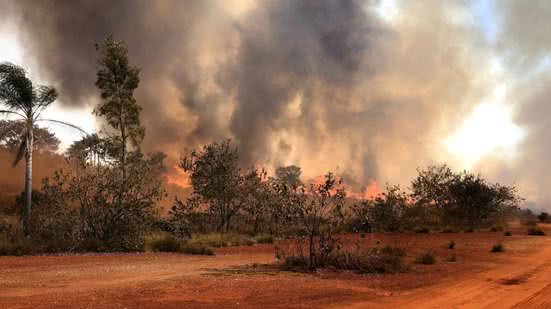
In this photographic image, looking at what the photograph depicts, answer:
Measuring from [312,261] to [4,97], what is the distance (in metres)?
21.1

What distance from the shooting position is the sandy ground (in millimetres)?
9727

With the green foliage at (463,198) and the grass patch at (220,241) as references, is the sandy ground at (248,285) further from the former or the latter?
the green foliage at (463,198)

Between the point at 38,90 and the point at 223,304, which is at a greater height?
the point at 38,90

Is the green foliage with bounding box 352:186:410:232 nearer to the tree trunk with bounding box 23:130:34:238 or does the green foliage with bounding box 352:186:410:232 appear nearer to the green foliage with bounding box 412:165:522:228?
the green foliage with bounding box 412:165:522:228

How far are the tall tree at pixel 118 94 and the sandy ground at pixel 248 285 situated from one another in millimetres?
17635

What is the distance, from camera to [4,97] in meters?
26.8

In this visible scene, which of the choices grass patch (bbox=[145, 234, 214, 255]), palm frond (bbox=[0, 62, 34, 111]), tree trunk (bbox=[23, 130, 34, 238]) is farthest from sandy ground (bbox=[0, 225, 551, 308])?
palm frond (bbox=[0, 62, 34, 111])

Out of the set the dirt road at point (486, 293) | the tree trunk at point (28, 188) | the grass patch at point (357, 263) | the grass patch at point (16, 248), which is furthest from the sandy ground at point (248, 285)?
the tree trunk at point (28, 188)

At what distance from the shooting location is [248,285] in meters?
12.0

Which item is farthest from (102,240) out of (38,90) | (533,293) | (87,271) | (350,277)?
(533,293)

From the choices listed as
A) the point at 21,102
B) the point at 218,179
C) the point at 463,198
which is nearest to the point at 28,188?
the point at 21,102

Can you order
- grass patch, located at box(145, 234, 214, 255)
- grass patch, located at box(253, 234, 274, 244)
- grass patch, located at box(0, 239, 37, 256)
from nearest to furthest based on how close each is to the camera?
grass patch, located at box(0, 239, 37, 256) < grass patch, located at box(145, 234, 214, 255) < grass patch, located at box(253, 234, 274, 244)

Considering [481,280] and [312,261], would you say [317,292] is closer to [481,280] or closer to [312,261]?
[312,261]

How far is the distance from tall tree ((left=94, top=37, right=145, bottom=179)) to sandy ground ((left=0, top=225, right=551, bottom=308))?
57.9 feet
